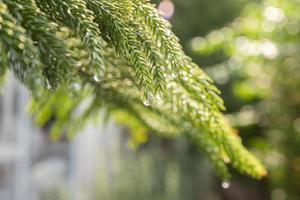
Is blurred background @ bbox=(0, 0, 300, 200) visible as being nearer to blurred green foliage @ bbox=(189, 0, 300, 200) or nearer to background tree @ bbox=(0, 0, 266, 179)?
blurred green foliage @ bbox=(189, 0, 300, 200)

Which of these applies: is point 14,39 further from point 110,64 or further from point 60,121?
point 60,121

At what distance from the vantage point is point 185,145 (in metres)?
4.11

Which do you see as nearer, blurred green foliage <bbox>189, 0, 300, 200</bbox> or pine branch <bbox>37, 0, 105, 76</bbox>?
pine branch <bbox>37, 0, 105, 76</bbox>

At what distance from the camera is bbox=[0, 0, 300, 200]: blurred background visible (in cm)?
325

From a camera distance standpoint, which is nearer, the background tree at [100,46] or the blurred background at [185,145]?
the background tree at [100,46]

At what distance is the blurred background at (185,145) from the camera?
3.25 m

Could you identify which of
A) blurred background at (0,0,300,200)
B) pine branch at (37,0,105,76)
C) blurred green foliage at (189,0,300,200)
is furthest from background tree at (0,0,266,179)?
blurred green foliage at (189,0,300,200)

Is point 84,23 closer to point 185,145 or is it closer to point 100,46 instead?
point 100,46

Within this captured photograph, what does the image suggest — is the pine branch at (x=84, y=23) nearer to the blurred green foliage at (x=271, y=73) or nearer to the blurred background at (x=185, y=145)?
the blurred background at (x=185, y=145)

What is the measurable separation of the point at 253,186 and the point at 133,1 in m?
5.14

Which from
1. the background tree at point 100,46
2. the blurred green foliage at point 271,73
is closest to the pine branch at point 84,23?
the background tree at point 100,46

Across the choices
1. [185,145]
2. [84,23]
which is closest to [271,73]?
[185,145]

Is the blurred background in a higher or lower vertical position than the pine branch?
lower

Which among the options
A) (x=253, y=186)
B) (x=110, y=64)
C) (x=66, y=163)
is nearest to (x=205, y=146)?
(x=110, y=64)
